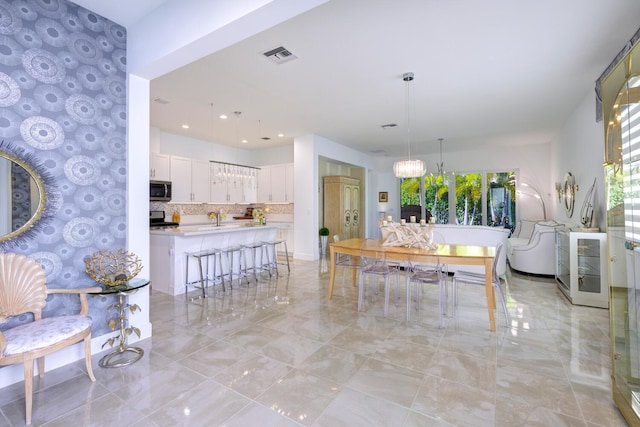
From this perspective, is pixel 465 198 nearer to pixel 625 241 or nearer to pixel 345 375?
pixel 625 241

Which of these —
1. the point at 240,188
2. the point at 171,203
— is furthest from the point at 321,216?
the point at 171,203

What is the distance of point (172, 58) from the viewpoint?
94.1 inches

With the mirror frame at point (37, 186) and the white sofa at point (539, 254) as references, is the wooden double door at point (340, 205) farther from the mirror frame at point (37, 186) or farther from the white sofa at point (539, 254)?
the mirror frame at point (37, 186)

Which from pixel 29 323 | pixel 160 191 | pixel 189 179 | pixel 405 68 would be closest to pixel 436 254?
pixel 405 68

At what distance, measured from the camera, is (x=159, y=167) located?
5.93m

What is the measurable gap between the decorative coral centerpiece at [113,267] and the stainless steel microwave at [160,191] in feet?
11.0

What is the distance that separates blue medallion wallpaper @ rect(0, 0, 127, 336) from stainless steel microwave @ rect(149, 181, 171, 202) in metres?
3.27

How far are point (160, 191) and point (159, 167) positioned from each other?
0.59 meters

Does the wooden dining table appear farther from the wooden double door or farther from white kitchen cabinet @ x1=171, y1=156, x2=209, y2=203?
white kitchen cabinet @ x1=171, y1=156, x2=209, y2=203

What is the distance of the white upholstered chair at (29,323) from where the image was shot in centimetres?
172

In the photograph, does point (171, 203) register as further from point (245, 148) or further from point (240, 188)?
point (245, 148)

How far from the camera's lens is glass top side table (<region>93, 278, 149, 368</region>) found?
2295 mm

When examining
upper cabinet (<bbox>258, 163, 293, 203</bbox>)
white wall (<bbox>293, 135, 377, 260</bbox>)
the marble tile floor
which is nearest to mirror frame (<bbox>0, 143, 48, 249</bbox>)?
A: the marble tile floor

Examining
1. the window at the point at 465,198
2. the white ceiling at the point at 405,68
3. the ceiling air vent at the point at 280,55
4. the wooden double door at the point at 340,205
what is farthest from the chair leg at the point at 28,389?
the window at the point at 465,198
